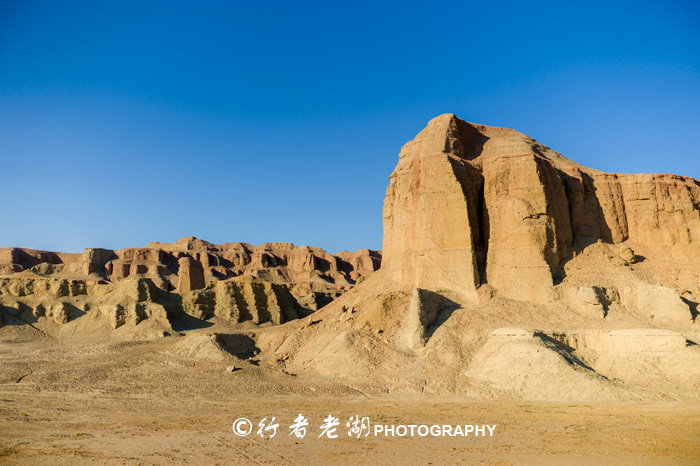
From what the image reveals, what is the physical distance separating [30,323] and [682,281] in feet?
157

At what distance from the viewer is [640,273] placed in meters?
29.9

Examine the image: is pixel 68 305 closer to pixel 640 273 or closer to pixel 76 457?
pixel 76 457

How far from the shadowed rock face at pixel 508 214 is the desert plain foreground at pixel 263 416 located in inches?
448

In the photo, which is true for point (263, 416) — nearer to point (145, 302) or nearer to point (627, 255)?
point (627, 255)

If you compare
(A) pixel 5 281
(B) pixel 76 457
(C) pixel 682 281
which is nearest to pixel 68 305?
(A) pixel 5 281

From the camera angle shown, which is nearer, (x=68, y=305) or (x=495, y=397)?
(x=495, y=397)

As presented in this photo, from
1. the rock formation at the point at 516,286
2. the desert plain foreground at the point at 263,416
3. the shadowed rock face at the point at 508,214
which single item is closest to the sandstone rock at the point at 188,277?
the rock formation at the point at 516,286

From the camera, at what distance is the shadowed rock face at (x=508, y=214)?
2909cm

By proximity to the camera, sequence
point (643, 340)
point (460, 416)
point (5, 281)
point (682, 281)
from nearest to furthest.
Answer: point (460, 416), point (643, 340), point (682, 281), point (5, 281)

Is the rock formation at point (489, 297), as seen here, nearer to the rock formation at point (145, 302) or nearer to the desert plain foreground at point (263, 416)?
the rock formation at point (145, 302)

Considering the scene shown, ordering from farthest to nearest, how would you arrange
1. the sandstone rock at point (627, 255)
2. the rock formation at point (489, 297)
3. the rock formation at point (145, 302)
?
the rock formation at point (145, 302) → the sandstone rock at point (627, 255) → the rock formation at point (489, 297)

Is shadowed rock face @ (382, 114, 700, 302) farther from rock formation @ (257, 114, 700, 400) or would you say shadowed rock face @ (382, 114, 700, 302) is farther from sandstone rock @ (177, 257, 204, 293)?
sandstone rock @ (177, 257, 204, 293)

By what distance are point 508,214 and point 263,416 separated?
66.6ft

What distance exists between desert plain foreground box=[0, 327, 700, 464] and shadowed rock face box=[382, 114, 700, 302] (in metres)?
11.4
